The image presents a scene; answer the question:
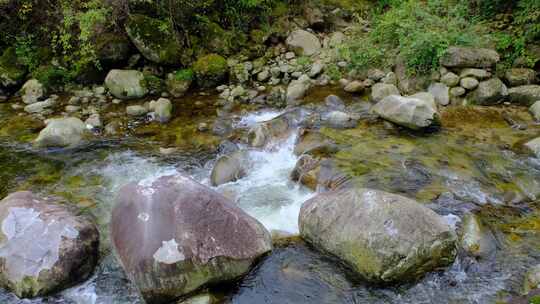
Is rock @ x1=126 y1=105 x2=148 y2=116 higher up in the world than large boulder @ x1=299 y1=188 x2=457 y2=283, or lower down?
lower down

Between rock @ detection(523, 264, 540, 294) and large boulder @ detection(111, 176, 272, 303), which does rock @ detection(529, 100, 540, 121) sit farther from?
large boulder @ detection(111, 176, 272, 303)

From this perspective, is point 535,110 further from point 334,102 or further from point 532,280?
point 532,280

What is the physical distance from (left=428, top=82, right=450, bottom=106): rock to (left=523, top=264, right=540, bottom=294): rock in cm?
435

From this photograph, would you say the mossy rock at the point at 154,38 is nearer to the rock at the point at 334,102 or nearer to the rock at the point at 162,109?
the rock at the point at 162,109

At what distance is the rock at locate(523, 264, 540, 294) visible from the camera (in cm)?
416

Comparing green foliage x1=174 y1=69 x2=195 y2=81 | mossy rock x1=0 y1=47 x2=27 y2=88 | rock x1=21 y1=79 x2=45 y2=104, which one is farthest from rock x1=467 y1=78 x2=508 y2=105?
mossy rock x1=0 y1=47 x2=27 y2=88

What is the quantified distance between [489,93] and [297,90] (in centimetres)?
370

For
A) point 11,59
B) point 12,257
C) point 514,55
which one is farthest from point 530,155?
point 11,59

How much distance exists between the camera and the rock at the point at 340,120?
25.1 feet

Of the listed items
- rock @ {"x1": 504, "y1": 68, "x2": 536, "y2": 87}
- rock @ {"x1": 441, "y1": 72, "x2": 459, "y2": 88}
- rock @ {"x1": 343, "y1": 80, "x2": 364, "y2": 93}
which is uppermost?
rock @ {"x1": 504, "y1": 68, "x2": 536, "y2": 87}

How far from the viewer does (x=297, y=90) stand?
9.09 metres

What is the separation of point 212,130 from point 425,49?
15.0ft

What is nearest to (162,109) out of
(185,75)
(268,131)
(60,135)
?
(185,75)

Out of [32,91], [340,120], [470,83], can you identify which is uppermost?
[470,83]
